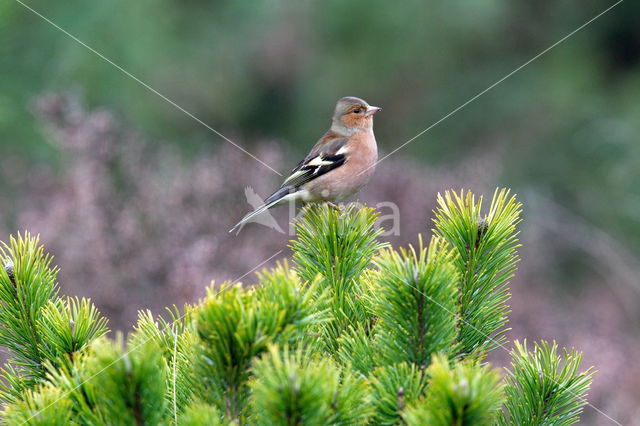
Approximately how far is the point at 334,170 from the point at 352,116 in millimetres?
668

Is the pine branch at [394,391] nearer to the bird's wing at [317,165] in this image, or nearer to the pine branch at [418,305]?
the pine branch at [418,305]

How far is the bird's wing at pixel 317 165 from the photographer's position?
4.45 metres

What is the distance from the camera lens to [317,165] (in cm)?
450

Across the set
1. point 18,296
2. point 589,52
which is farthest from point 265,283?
point 589,52

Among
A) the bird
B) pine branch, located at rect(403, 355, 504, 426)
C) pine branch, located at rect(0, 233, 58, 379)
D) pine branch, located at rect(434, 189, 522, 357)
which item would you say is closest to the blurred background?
the bird

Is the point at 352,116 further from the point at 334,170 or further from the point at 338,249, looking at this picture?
the point at 338,249

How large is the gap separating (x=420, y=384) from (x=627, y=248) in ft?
19.5

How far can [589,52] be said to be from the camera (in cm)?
830

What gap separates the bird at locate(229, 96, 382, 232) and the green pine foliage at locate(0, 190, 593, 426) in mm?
2033

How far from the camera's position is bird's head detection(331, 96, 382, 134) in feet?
15.9

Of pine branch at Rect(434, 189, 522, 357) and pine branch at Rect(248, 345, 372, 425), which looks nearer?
pine branch at Rect(248, 345, 372, 425)

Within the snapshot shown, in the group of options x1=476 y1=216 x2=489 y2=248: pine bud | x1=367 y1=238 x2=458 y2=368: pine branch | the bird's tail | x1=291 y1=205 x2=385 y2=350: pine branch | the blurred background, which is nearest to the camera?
x1=367 y1=238 x2=458 y2=368: pine branch

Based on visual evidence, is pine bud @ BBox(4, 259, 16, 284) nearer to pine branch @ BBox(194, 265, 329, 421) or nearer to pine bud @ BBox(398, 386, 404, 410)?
pine branch @ BBox(194, 265, 329, 421)

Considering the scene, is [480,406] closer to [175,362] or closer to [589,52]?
[175,362]
